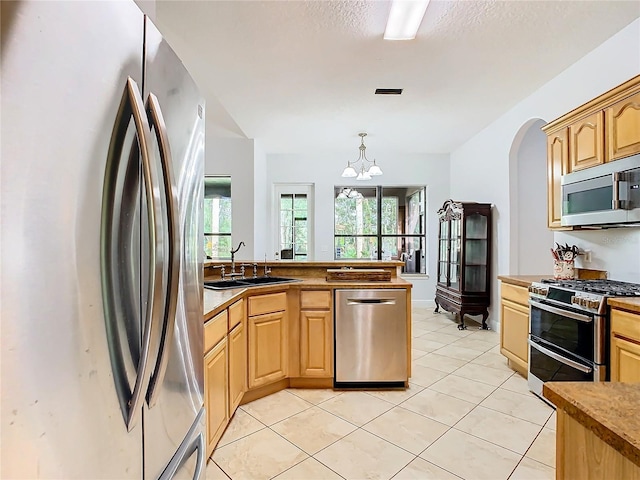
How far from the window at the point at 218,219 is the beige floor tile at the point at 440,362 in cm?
342

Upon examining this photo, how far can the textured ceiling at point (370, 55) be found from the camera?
242 cm

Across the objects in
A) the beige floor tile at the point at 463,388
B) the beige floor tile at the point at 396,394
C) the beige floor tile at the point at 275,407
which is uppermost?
the beige floor tile at the point at 463,388

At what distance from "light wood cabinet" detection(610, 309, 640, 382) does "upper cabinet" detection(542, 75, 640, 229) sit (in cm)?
112

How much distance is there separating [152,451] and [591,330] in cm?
251

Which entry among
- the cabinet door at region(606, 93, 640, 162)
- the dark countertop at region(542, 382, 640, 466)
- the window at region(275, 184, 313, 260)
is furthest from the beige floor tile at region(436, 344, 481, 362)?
the window at region(275, 184, 313, 260)

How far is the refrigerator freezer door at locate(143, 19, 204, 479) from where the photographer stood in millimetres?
854

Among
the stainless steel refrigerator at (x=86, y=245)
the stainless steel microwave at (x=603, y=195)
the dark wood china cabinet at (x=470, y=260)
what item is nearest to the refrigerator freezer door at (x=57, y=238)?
the stainless steel refrigerator at (x=86, y=245)

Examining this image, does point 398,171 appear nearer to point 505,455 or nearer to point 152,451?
point 505,455

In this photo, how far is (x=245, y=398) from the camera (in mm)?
2615

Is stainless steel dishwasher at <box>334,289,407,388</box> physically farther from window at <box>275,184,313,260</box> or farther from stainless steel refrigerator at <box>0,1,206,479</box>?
window at <box>275,184,313,260</box>

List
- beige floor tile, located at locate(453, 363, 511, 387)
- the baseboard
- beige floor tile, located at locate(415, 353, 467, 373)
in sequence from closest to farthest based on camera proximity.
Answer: beige floor tile, located at locate(453, 363, 511, 387), beige floor tile, located at locate(415, 353, 467, 373), the baseboard

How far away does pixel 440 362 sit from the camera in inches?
138

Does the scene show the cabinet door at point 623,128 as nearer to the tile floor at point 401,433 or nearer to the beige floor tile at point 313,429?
the tile floor at point 401,433

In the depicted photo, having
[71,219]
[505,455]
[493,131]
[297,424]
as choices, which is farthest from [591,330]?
[493,131]
